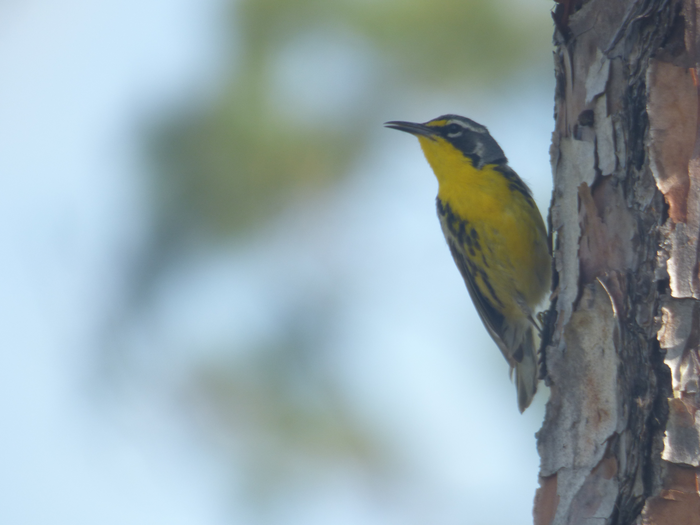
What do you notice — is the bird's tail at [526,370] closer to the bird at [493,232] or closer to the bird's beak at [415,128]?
the bird at [493,232]

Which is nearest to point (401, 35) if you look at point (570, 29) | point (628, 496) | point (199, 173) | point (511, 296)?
point (199, 173)

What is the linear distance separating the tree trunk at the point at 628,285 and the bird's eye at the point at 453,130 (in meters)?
2.15

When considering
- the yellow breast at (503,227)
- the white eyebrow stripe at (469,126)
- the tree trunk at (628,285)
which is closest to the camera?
the tree trunk at (628,285)

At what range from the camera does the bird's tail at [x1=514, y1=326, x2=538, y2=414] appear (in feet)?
14.3

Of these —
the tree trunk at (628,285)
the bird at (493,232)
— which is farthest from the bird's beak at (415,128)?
the tree trunk at (628,285)

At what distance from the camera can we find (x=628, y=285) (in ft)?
7.27

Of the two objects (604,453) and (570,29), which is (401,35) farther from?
(604,453)

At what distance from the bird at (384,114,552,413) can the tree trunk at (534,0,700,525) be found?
1.63 metres

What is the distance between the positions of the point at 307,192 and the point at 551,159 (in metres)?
3.07

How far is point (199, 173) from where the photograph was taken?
5.21m

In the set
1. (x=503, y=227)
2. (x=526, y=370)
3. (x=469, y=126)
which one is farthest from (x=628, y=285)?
(x=469, y=126)

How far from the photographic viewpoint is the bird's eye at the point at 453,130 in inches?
190

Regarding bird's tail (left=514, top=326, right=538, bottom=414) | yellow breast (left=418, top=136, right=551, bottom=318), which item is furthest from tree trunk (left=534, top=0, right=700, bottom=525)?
bird's tail (left=514, top=326, right=538, bottom=414)

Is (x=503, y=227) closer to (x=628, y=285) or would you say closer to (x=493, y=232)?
(x=493, y=232)
